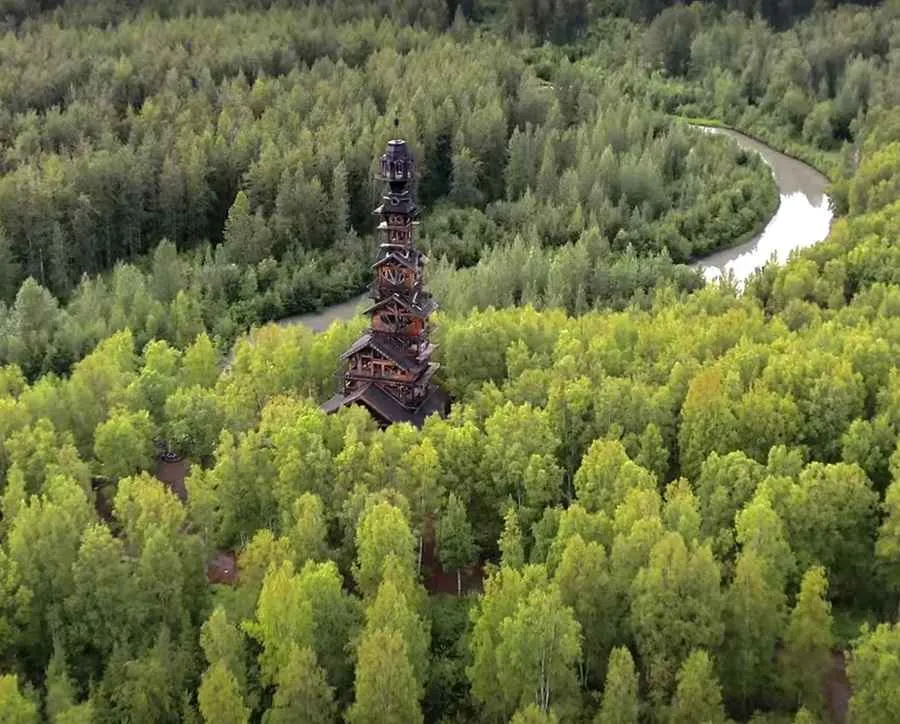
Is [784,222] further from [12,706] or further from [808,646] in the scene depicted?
[12,706]

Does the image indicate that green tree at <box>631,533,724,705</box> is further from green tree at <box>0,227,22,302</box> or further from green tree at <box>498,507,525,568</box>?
green tree at <box>0,227,22,302</box>

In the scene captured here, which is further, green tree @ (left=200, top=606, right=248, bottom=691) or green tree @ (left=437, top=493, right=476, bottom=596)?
green tree @ (left=437, top=493, right=476, bottom=596)

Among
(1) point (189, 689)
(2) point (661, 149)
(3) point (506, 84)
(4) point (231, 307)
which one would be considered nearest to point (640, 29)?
(3) point (506, 84)

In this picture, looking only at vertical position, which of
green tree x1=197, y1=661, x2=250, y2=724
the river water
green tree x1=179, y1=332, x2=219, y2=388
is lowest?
the river water

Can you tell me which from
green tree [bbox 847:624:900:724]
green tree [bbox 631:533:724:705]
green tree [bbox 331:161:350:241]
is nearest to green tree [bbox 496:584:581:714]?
green tree [bbox 631:533:724:705]

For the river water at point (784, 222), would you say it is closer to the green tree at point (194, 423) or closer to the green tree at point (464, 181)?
the green tree at point (464, 181)

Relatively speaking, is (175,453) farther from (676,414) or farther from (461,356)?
(676,414)
